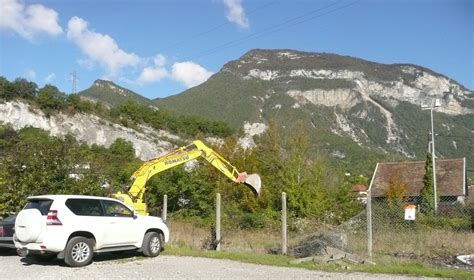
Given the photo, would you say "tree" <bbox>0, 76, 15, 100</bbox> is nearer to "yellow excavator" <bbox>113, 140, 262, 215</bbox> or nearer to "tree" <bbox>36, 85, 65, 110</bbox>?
"tree" <bbox>36, 85, 65, 110</bbox>

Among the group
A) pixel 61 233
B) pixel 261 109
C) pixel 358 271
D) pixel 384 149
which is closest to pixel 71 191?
pixel 61 233

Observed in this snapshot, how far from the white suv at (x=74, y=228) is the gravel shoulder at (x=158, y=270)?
1.27 feet

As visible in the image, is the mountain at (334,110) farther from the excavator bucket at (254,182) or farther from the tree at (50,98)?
the excavator bucket at (254,182)

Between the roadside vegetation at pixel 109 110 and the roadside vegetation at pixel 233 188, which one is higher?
the roadside vegetation at pixel 109 110

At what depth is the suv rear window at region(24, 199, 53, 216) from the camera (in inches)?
493

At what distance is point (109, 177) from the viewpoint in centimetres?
2294

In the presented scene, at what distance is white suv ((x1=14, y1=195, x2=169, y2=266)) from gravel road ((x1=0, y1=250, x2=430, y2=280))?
393 mm

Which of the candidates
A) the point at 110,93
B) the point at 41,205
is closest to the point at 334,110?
the point at 110,93

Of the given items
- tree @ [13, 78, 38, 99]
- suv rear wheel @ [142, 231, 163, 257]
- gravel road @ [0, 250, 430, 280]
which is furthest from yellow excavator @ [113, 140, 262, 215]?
tree @ [13, 78, 38, 99]

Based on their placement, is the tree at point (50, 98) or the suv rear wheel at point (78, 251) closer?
the suv rear wheel at point (78, 251)

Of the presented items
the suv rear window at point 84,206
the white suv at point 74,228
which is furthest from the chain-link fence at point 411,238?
the suv rear window at point 84,206

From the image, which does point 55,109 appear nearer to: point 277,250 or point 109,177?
point 109,177

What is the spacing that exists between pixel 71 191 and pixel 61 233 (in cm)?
835

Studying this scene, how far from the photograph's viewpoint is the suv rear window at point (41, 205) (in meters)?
12.5
